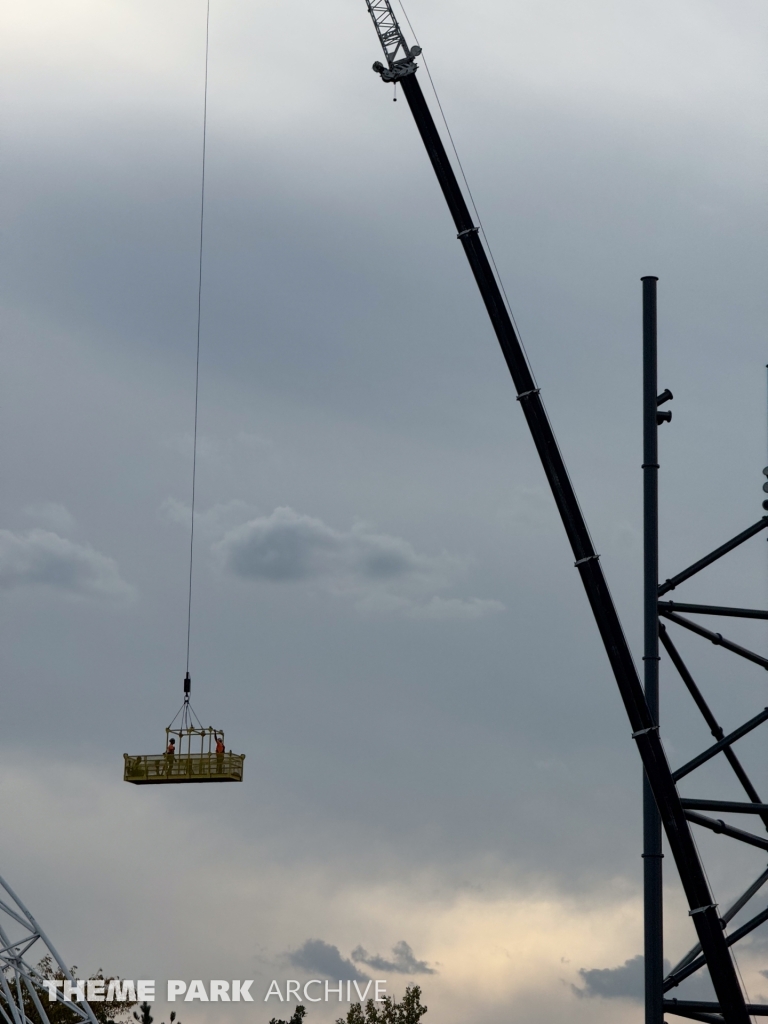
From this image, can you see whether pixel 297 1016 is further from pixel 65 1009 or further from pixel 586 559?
pixel 586 559

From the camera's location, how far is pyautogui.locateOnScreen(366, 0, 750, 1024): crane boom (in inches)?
985

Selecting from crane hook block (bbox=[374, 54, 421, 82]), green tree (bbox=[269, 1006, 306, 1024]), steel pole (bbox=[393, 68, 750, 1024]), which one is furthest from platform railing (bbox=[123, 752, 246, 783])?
green tree (bbox=[269, 1006, 306, 1024])

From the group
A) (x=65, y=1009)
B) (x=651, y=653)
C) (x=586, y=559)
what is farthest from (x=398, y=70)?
(x=65, y=1009)

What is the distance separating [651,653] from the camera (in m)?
24.8

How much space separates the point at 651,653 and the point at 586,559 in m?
3.95

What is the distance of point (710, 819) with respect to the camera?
24.2m

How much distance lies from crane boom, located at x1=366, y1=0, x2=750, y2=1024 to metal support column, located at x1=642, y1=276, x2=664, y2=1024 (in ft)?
1.71

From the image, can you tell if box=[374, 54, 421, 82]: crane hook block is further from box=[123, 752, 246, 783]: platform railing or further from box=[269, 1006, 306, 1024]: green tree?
box=[269, 1006, 306, 1024]: green tree

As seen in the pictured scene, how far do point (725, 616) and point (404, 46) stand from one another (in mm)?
17211

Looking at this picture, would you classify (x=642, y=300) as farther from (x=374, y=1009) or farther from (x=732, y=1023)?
(x=374, y=1009)

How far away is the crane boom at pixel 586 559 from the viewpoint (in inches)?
985

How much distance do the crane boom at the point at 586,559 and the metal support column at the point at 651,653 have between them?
0.52 meters

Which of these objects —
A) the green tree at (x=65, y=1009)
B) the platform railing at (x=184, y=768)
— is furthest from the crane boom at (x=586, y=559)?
the green tree at (x=65, y=1009)

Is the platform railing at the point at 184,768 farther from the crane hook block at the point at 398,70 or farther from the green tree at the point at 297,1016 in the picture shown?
the green tree at the point at 297,1016
